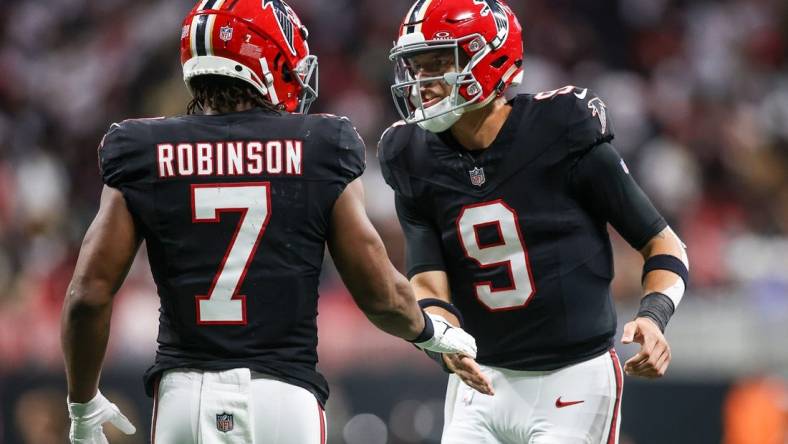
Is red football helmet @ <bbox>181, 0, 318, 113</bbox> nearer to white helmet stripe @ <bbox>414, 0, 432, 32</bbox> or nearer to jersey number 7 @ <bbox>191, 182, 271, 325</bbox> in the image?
jersey number 7 @ <bbox>191, 182, 271, 325</bbox>

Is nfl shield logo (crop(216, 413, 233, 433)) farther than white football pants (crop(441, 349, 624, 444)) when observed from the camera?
No

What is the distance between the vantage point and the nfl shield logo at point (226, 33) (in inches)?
121

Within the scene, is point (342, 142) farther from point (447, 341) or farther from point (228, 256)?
point (447, 341)

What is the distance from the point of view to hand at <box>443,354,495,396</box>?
339 centimetres

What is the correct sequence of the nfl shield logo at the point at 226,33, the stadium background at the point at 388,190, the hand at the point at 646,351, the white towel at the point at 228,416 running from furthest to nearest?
the stadium background at the point at 388,190, the hand at the point at 646,351, the nfl shield logo at the point at 226,33, the white towel at the point at 228,416

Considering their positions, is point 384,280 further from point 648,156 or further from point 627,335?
point 648,156

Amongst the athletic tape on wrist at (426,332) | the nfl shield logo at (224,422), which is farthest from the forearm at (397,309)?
the nfl shield logo at (224,422)

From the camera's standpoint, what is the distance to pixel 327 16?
31.0ft

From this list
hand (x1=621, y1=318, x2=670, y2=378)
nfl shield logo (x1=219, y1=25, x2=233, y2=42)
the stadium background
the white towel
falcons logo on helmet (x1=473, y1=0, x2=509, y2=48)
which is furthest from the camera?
the stadium background

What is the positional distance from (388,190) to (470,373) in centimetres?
446

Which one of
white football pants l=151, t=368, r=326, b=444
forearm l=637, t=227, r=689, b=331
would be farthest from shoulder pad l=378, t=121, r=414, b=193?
white football pants l=151, t=368, r=326, b=444

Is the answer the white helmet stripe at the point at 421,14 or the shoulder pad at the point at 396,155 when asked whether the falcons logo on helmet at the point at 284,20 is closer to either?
the white helmet stripe at the point at 421,14

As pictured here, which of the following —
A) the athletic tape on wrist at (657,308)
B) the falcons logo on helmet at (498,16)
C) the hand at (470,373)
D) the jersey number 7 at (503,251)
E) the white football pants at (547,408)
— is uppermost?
the falcons logo on helmet at (498,16)

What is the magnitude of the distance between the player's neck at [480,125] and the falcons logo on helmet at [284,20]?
2.40 ft
